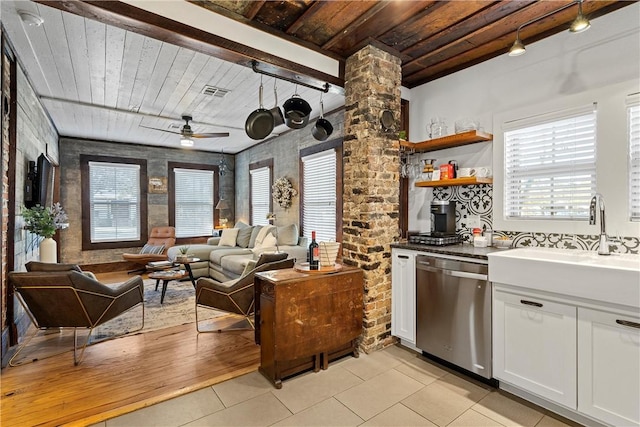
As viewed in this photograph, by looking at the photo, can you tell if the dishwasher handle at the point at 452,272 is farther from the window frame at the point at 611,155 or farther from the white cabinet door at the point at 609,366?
the window frame at the point at 611,155

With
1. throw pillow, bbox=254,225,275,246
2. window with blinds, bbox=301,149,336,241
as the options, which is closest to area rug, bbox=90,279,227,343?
throw pillow, bbox=254,225,275,246

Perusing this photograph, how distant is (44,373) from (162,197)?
5.55 m

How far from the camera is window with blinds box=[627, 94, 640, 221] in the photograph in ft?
7.23

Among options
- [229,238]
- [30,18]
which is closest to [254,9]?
[30,18]

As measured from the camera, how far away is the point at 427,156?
11.7 feet

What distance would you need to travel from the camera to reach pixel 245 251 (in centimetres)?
573

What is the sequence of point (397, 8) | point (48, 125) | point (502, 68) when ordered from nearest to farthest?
point (397, 8), point (502, 68), point (48, 125)

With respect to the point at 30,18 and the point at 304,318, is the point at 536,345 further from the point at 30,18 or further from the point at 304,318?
the point at 30,18

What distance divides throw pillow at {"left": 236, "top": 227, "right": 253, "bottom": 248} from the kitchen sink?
4.93 meters

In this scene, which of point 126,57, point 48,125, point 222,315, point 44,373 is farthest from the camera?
point 48,125

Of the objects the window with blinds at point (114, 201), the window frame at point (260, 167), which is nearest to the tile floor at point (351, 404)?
the window frame at point (260, 167)

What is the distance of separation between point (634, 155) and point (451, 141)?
1303 millimetres

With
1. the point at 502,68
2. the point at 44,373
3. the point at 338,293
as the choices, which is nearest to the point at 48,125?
the point at 44,373

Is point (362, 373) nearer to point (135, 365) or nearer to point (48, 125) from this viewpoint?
point (135, 365)
